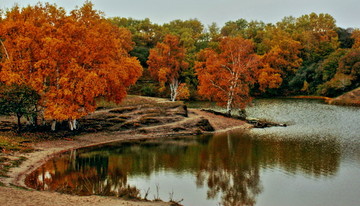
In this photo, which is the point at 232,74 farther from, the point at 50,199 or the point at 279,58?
the point at 279,58

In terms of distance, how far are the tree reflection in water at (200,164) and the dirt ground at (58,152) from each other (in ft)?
3.64

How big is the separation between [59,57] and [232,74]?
28.6 metres

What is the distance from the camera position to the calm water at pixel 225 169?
21.5 metres

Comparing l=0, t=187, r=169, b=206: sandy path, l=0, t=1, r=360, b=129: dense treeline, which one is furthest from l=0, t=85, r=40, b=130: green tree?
l=0, t=187, r=169, b=206: sandy path

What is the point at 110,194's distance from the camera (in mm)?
20391

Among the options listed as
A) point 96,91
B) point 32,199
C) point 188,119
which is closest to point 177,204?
point 32,199

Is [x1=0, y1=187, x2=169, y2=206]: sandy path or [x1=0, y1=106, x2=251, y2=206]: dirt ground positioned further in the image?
[x1=0, y1=106, x2=251, y2=206]: dirt ground

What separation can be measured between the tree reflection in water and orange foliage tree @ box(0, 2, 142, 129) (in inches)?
247

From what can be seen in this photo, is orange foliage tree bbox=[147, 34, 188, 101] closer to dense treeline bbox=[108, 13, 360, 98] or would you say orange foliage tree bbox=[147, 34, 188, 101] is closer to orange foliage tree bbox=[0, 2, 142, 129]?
dense treeline bbox=[108, 13, 360, 98]

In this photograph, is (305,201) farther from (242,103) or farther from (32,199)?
(242,103)

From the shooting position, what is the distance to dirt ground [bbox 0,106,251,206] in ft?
55.4

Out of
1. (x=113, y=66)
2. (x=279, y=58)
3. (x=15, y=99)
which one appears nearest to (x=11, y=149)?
(x=15, y=99)

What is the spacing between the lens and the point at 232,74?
5566 cm

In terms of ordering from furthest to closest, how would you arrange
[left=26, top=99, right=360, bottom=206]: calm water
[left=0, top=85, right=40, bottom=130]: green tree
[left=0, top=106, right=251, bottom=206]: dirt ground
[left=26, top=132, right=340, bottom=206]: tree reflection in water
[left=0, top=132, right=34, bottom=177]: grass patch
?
[left=0, top=85, right=40, bottom=130]: green tree < [left=0, top=132, right=34, bottom=177]: grass patch < [left=26, top=132, right=340, bottom=206]: tree reflection in water < [left=26, top=99, right=360, bottom=206]: calm water < [left=0, top=106, right=251, bottom=206]: dirt ground
